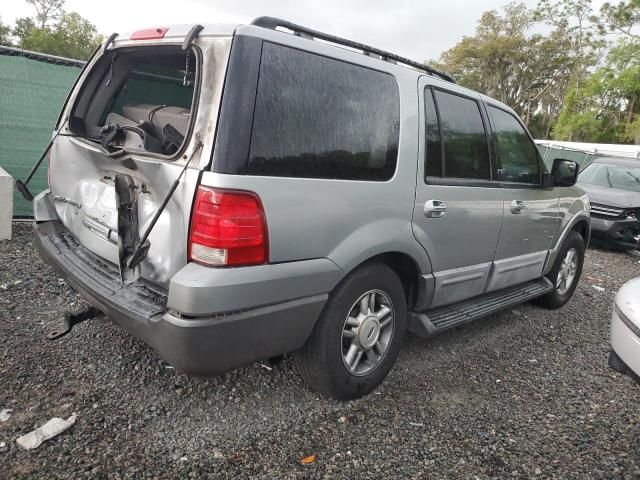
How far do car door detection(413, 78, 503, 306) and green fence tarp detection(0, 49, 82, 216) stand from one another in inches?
186

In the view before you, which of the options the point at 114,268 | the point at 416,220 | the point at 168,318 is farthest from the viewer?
the point at 416,220

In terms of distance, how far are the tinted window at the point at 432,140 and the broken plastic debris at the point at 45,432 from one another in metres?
2.40

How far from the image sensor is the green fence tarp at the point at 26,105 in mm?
5551

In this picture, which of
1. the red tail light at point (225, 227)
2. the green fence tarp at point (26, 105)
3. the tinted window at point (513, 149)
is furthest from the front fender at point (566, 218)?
the green fence tarp at point (26, 105)

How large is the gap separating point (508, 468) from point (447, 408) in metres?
0.53

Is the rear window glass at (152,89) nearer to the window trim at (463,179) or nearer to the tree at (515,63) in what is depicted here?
the window trim at (463,179)

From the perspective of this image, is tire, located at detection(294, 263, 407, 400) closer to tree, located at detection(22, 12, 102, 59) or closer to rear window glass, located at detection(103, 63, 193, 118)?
rear window glass, located at detection(103, 63, 193, 118)

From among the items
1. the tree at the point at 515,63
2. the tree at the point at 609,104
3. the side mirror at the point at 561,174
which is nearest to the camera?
the side mirror at the point at 561,174

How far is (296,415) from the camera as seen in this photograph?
2.69 metres

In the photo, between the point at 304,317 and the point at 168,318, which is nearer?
the point at 168,318

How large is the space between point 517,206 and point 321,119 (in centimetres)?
209

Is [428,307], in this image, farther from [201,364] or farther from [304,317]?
[201,364]

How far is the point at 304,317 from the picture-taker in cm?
237

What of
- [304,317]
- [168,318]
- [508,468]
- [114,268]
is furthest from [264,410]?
[508,468]
